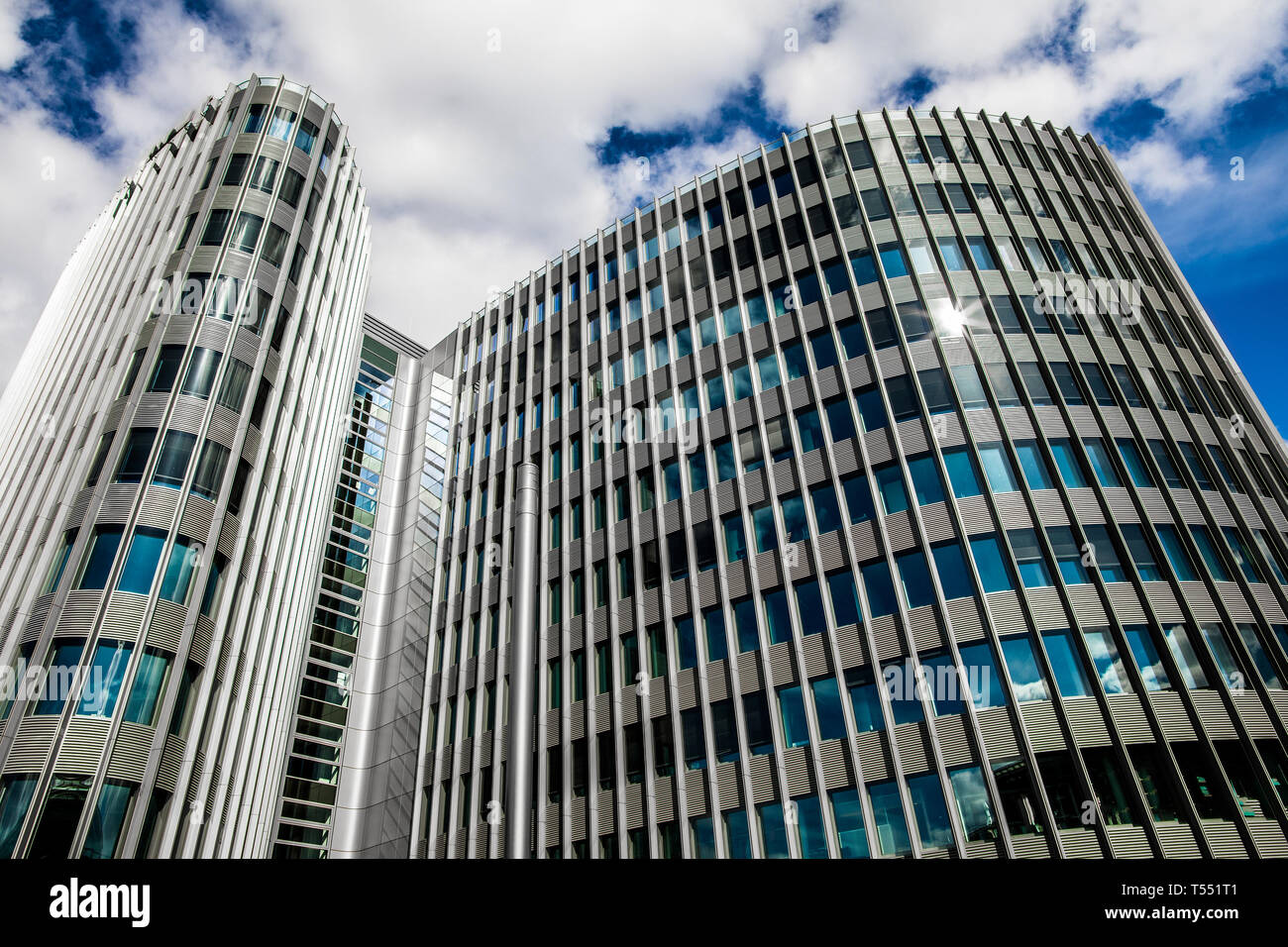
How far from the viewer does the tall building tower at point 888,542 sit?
81.9 ft

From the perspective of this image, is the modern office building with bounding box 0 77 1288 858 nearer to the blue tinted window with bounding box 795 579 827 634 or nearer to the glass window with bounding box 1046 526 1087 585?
the glass window with bounding box 1046 526 1087 585

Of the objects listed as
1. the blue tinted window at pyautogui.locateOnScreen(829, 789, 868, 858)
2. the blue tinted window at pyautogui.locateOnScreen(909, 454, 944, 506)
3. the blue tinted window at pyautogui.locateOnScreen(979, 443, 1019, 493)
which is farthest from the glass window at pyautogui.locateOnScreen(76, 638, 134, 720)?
the blue tinted window at pyautogui.locateOnScreen(979, 443, 1019, 493)

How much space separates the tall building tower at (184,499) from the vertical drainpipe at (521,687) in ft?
48.8

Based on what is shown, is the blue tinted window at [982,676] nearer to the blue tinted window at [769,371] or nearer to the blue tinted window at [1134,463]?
the blue tinted window at [1134,463]

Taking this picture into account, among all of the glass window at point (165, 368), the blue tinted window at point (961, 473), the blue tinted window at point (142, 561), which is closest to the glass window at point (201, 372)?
the glass window at point (165, 368)

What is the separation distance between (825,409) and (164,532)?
24.3m

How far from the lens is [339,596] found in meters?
45.2

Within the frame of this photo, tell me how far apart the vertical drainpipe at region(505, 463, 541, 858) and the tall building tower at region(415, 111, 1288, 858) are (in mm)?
18015

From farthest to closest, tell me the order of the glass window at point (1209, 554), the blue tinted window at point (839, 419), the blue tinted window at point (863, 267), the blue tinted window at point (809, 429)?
the blue tinted window at point (863, 267), the blue tinted window at point (809, 429), the blue tinted window at point (839, 419), the glass window at point (1209, 554)

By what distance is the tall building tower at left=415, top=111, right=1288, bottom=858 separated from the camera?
2495 centimetres

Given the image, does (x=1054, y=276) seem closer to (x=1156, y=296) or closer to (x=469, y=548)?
(x=1156, y=296)
